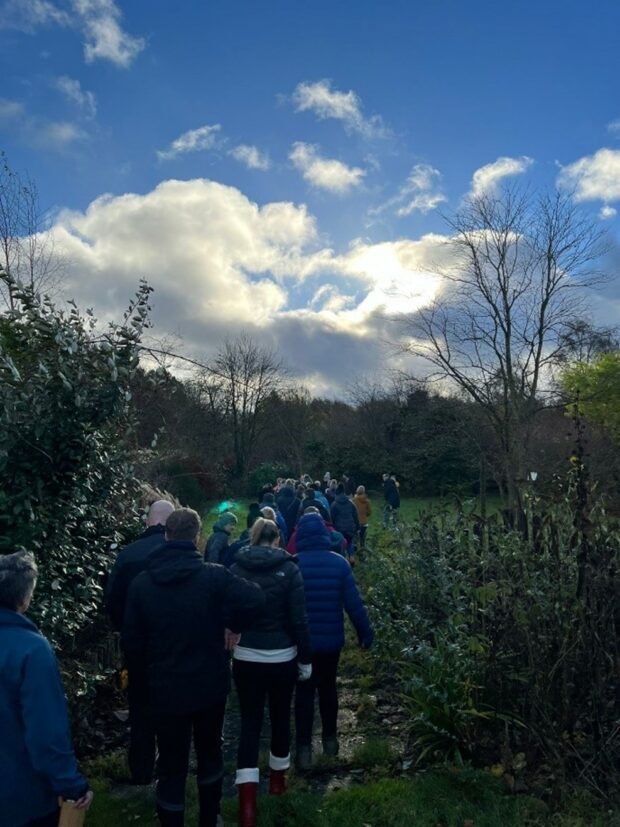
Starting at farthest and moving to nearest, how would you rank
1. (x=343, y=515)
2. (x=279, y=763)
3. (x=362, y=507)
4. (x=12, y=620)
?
1. (x=362, y=507)
2. (x=343, y=515)
3. (x=279, y=763)
4. (x=12, y=620)

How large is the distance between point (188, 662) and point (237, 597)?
0.42 metres

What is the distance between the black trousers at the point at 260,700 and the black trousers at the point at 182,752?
0.52 meters

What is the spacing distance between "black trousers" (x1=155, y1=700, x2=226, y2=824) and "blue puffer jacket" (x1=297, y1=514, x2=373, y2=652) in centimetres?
135

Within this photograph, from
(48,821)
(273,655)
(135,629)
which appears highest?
(135,629)

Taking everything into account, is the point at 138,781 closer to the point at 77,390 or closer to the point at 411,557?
the point at 77,390

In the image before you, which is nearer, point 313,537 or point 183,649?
point 183,649

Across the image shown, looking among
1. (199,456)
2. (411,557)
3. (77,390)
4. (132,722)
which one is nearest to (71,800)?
(132,722)

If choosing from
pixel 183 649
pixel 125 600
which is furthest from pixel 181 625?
pixel 125 600

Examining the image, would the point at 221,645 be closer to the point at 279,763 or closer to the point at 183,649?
the point at 183,649

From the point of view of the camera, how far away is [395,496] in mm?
18281

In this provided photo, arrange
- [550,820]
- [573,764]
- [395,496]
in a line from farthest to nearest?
[395,496] → [573,764] → [550,820]

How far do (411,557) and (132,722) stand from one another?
140 inches

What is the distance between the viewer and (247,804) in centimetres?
405

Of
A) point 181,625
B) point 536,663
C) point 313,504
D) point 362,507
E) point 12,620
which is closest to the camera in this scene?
point 12,620
